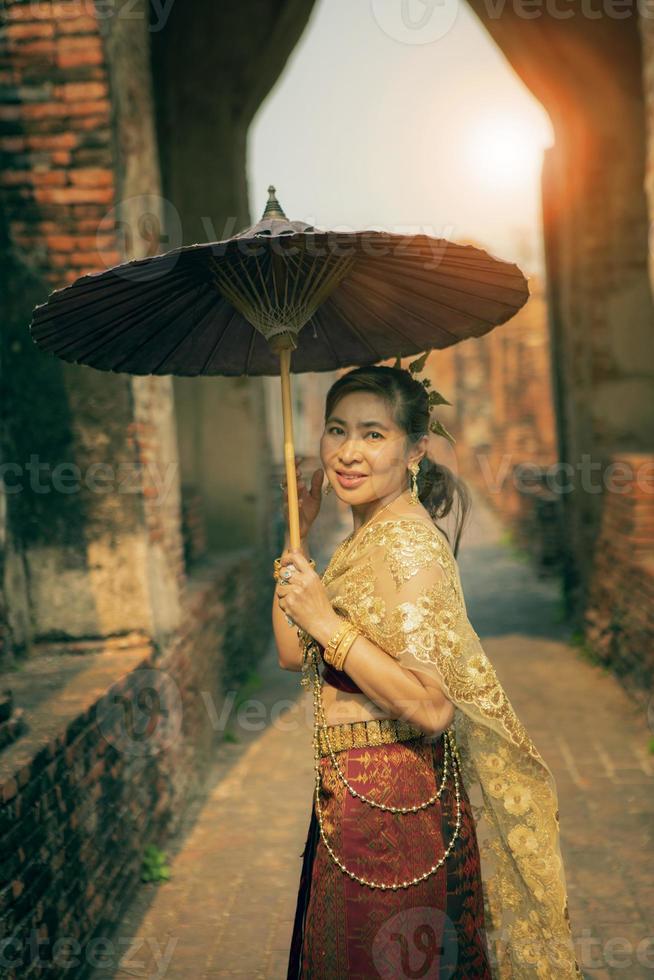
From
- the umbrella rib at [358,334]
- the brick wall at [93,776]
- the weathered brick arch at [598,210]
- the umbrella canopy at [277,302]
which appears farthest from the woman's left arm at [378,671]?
the weathered brick arch at [598,210]

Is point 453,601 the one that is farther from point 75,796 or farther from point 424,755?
point 75,796

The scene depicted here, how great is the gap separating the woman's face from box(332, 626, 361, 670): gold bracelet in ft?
1.20

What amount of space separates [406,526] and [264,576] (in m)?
6.40

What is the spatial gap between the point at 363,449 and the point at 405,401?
180mm

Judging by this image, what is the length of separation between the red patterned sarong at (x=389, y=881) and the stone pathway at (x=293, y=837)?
4.46 feet

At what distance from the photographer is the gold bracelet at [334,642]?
7.15ft

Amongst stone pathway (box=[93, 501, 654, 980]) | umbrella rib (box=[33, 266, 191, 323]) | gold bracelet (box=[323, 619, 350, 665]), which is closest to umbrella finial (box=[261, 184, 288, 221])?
umbrella rib (box=[33, 266, 191, 323])

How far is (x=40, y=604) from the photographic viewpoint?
451cm

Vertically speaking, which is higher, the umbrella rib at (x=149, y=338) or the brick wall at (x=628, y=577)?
the umbrella rib at (x=149, y=338)

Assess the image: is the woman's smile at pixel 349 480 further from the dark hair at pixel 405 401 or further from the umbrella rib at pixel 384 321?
the umbrella rib at pixel 384 321

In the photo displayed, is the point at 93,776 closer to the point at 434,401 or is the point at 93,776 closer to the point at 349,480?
the point at 349,480

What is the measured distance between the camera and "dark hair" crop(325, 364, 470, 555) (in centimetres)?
244

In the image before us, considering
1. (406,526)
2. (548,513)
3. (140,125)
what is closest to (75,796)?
(406,526)

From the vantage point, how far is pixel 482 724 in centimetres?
239
